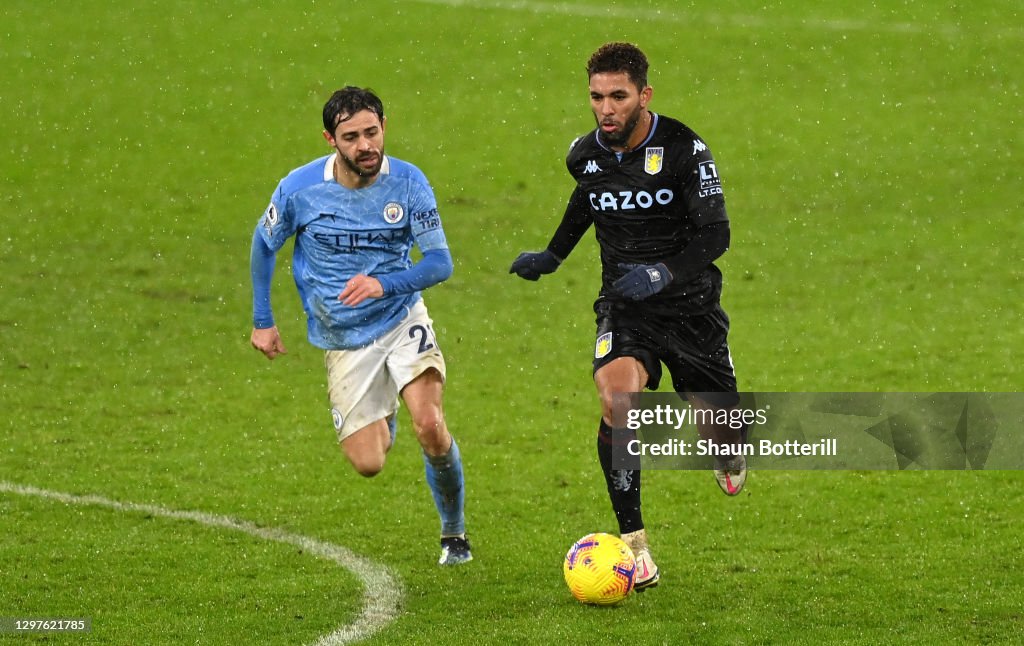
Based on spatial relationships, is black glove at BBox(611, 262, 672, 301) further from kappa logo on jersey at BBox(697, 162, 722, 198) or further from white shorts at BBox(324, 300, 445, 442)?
white shorts at BBox(324, 300, 445, 442)

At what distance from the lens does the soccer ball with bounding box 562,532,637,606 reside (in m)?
7.59

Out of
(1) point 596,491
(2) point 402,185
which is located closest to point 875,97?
(1) point 596,491

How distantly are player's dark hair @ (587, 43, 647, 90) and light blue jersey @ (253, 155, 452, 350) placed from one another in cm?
114

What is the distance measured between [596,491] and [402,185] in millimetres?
2781

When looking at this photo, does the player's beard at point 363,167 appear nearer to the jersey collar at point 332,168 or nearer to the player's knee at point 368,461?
the jersey collar at point 332,168

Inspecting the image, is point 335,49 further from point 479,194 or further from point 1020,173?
point 1020,173

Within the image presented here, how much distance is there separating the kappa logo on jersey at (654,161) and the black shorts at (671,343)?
2.36ft

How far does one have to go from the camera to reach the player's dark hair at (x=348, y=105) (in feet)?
26.4

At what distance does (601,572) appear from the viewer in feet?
24.9

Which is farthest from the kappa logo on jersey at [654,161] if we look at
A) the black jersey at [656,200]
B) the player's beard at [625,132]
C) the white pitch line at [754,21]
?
the white pitch line at [754,21]

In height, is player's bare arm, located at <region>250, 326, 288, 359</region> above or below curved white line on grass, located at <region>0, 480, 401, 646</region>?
above

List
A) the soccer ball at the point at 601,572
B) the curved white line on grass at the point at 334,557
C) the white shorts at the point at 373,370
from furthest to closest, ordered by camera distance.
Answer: the white shorts at the point at 373,370, the soccer ball at the point at 601,572, the curved white line on grass at the point at 334,557

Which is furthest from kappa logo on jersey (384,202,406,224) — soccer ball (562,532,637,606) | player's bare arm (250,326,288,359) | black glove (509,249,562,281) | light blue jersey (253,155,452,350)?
soccer ball (562,532,637,606)

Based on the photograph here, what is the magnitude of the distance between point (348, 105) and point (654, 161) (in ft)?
5.19
